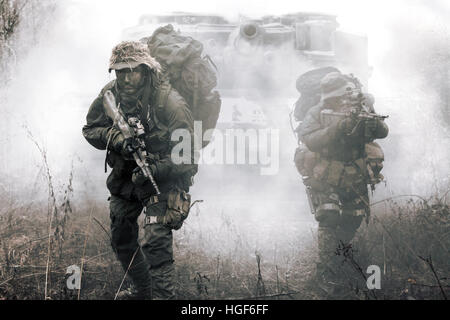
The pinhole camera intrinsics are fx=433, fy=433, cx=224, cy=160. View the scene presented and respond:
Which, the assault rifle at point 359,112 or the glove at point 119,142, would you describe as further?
the assault rifle at point 359,112

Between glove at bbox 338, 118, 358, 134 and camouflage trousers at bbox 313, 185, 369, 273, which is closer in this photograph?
glove at bbox 338, 118, 358, 134

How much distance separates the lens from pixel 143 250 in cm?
290

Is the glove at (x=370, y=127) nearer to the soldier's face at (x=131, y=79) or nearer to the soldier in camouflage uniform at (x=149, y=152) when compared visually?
the soldier in camouflage uniform at (x=149, y=152)

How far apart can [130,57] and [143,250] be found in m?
1.27

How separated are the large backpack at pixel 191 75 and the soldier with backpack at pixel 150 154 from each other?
10cm

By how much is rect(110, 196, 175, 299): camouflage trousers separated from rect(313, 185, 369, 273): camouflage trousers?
144 cm

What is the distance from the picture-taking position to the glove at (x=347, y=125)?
344 centimetres

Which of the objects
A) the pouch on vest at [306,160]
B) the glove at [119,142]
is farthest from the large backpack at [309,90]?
the glove at [119,142]

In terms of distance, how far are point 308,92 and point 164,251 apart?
2.19m

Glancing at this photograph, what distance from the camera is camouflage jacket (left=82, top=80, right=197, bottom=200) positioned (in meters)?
2.86

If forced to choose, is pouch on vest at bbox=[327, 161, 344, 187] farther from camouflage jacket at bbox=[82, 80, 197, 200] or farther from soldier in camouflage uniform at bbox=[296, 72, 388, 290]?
camouflage jacket at bbox=[82, 80, 197, 200]

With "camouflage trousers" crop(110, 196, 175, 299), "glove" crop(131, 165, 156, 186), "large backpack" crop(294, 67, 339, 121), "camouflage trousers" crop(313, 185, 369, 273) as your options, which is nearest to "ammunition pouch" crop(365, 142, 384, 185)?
"camouflage trousers" crop(313, 185, 369, 273)

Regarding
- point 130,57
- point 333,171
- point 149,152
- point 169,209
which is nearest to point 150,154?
point 149,152
